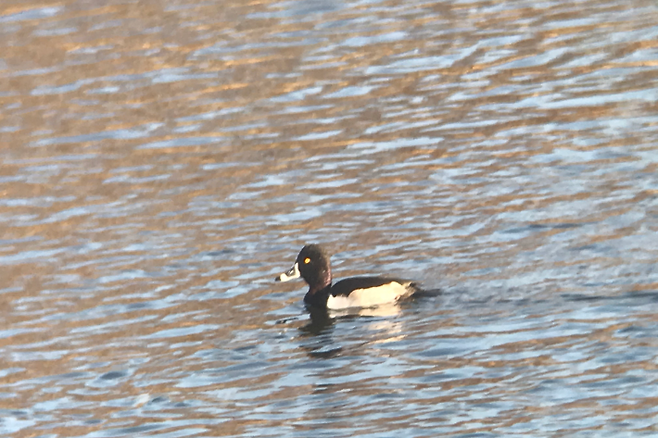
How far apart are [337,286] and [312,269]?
291 mm

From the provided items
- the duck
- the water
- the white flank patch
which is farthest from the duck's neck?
the white flank patch

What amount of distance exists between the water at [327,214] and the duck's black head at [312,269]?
12.5 inches

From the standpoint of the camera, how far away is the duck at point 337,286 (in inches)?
478

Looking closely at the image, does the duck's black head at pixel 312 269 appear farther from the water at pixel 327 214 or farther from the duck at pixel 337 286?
the water at pixel 327 214

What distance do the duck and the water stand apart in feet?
0.46

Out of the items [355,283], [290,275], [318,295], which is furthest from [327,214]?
[355,283]

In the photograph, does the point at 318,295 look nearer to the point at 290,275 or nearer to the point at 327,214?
the point at 290,275

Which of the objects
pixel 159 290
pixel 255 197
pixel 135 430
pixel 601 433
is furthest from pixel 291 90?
pixel 601 433

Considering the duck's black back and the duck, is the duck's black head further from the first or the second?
the duck's black back

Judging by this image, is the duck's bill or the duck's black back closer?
the duck's black back

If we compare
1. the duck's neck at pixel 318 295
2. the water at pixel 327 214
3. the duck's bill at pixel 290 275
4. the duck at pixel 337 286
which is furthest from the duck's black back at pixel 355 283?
the duck's bill at pixel 290 275

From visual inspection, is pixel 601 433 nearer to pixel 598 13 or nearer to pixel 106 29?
pixel 598 13

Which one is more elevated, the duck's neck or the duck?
the duck

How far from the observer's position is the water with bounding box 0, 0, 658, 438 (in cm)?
995
